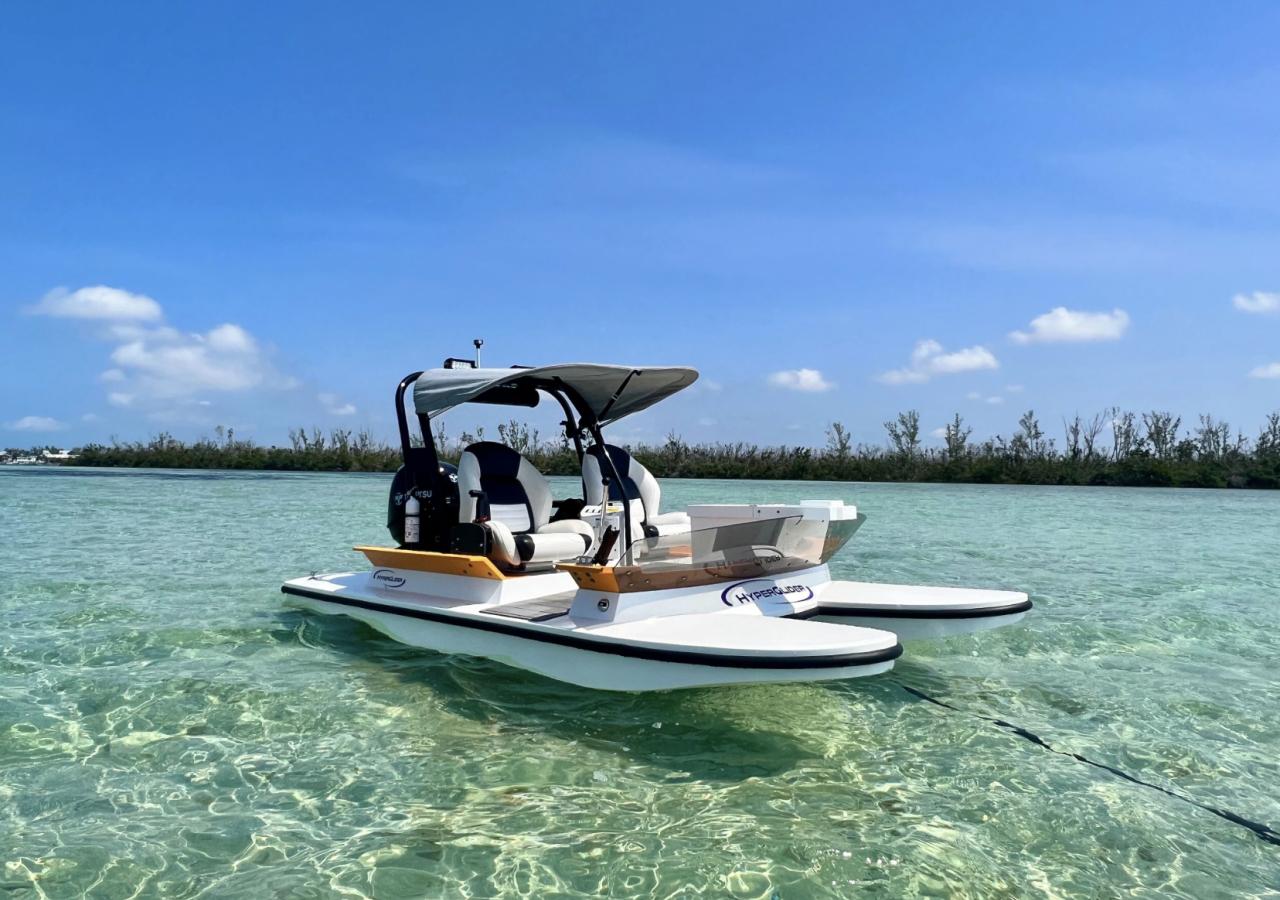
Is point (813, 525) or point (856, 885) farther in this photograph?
point (813, 525)

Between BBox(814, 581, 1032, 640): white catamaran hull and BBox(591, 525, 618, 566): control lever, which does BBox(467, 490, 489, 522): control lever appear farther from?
BBox(814, 581, 1032, 640): white catamaran hull

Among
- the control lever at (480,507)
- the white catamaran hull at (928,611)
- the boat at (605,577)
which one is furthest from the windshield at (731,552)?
the control lever at (480,507)

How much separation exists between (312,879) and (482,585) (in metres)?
3.02

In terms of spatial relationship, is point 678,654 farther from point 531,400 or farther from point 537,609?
point 531,400

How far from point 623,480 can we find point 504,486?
3.22ft

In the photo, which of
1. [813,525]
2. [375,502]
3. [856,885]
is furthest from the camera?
[375,502]

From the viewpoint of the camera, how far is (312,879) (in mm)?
3254

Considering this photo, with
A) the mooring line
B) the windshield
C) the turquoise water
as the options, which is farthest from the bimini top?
the mooring line

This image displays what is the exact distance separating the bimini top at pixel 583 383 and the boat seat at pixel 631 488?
416 mm

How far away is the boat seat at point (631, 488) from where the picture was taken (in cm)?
710

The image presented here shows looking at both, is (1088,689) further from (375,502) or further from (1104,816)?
(375,502)

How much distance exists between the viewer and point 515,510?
280 inches

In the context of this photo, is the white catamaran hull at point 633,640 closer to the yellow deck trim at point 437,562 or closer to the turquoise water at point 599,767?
the yellow deck trim at point 437,562


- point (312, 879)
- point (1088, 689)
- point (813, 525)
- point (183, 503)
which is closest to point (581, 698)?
point (813, 525)
